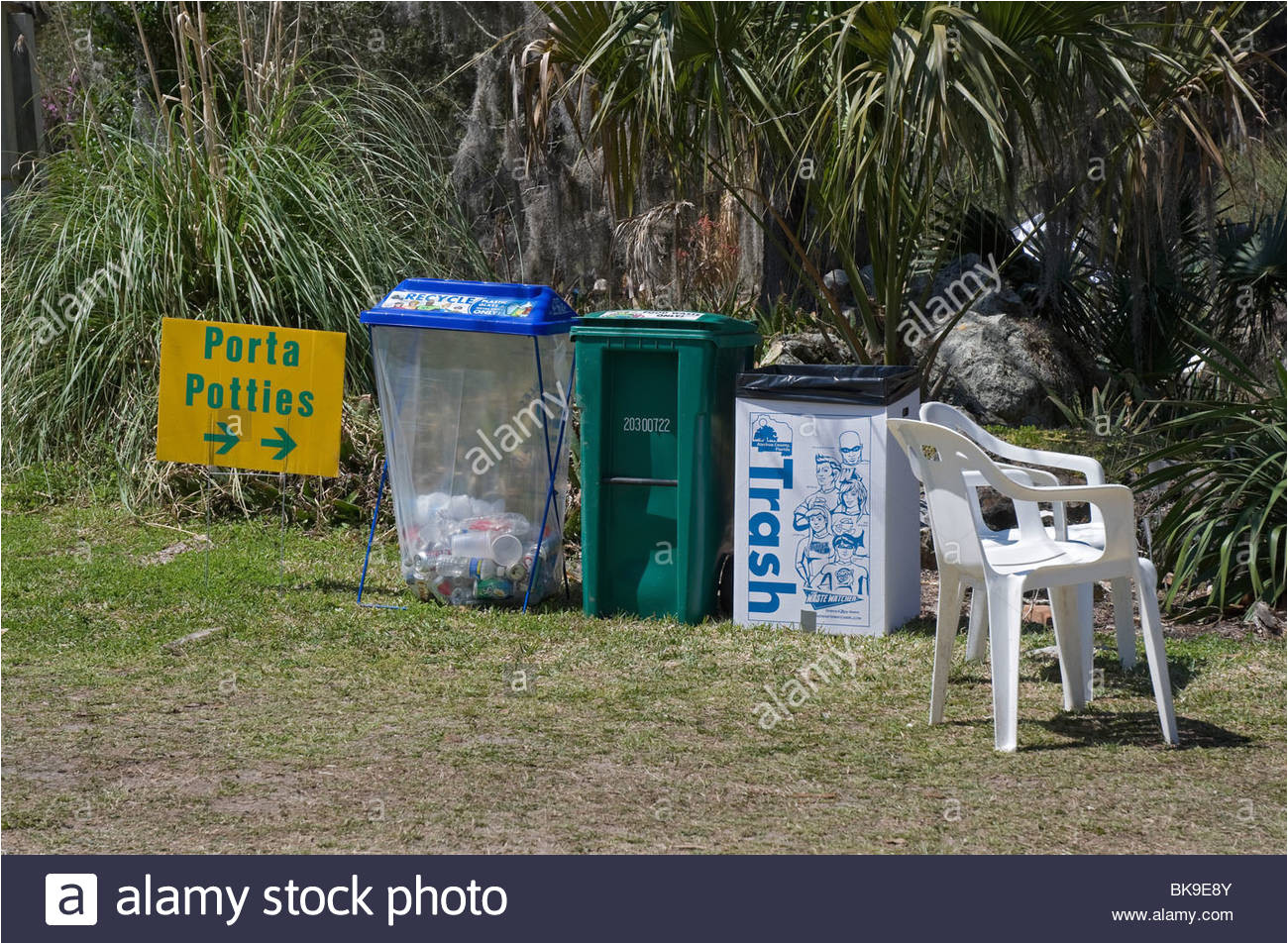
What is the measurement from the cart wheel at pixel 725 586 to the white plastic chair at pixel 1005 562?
181cm

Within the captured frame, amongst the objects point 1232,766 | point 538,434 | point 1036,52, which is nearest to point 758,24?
point 1036,52

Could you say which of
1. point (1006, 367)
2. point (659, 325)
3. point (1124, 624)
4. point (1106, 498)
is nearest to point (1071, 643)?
point (1124, 624)

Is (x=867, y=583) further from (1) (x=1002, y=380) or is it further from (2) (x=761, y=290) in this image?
(2) (x=761, y=290)

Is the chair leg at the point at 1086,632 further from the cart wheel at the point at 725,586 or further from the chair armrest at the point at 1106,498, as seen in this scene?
the cart wheel at the point at 725,586

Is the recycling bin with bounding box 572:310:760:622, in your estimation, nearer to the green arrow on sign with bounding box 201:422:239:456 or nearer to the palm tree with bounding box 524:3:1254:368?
the palm tree with bounding box 524:3:1254:368

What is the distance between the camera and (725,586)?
6.45 m

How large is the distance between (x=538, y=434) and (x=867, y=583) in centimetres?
167

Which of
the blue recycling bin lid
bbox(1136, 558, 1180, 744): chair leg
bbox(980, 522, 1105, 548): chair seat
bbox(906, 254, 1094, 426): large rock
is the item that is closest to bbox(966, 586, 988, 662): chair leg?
bbox(980, 522, 1105, 548): chair seat

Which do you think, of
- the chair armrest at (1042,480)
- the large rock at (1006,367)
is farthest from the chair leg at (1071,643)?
the large rock at (1006,367)

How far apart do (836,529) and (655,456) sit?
89 centimetres

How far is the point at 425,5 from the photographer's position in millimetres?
14875

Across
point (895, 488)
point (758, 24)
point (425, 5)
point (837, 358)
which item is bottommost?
point (895, 488)

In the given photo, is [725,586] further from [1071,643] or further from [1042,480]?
[1071,643]

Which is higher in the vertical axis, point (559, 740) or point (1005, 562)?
point (1005, 562)
